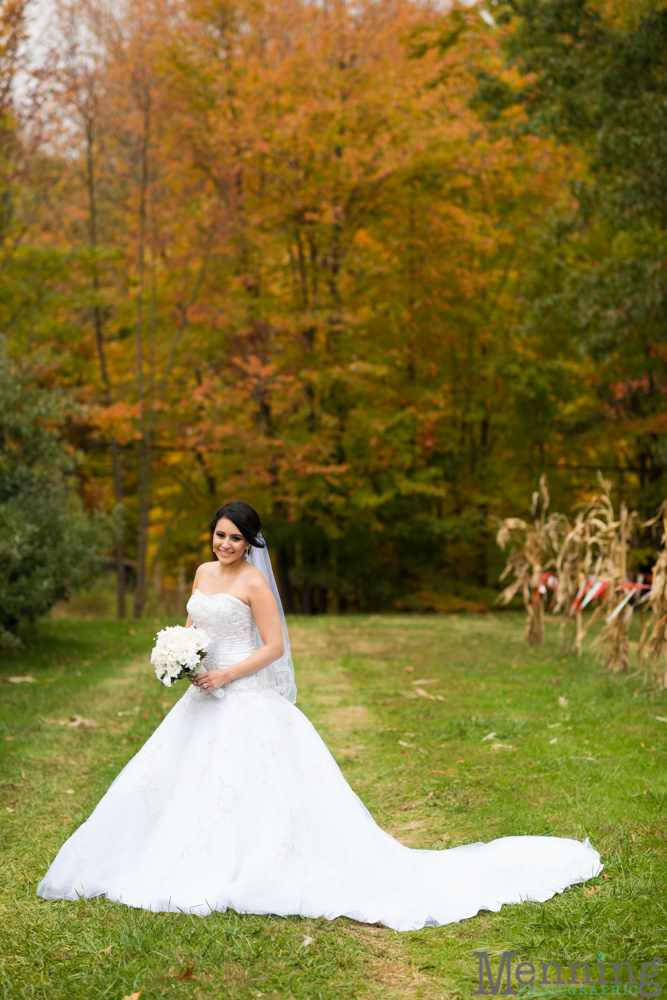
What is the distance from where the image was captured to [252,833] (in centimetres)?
369

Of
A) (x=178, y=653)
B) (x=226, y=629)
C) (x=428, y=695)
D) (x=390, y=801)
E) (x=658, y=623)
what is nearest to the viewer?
(x=178, y=653)

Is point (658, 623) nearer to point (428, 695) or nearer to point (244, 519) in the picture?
point (428, 695)

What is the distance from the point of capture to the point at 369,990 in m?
2.97

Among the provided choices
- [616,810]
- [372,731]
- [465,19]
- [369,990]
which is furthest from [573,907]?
[465,19]

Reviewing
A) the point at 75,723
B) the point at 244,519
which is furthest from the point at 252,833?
the point at 75,723

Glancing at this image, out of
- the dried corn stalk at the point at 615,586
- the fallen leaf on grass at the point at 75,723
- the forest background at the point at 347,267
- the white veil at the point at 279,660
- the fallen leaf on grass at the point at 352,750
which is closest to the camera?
the white veil at the point at 279,660

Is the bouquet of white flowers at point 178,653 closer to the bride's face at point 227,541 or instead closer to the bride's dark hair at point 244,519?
the bride's face at point 227,541

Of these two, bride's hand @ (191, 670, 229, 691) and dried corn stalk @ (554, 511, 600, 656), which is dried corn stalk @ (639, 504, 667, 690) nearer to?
dried corn stalk @ (554, 511, 600, 656)

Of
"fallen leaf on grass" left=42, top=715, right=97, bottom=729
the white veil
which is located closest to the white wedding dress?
the white veil

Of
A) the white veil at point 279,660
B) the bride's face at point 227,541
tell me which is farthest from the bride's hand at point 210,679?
the bride's face at point 227,541

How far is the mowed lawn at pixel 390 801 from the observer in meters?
3.09

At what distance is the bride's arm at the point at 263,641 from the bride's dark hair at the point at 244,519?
22cm

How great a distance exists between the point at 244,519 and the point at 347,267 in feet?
45.1

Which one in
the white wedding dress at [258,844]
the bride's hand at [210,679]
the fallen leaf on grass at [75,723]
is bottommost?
the fallen leaf on grass at [75,723]
